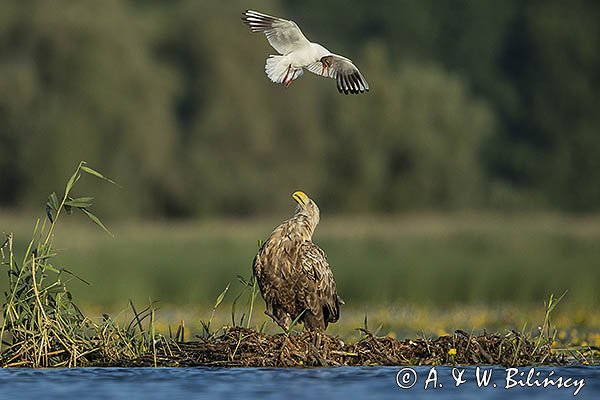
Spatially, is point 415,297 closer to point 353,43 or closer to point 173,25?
point 173,25

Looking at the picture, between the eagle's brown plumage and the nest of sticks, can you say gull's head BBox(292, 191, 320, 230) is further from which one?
the nest of sticks

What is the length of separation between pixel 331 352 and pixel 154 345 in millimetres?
1138

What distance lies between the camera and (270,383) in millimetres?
7914

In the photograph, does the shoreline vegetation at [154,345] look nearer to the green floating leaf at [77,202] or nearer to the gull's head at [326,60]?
the green floating leaf at [77,202]

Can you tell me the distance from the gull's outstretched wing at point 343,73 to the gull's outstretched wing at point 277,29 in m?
0.21

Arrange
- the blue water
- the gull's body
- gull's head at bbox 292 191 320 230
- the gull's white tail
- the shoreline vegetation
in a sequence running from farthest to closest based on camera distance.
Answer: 1. the gull's body
2. the gull's white tail
3. gull's head at bbox 292 191 320 230
4. the shoreline vegetation
5. the blue water

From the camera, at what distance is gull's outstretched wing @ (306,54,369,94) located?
9602 mm

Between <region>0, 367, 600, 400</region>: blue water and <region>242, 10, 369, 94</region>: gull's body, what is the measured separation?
2270mm

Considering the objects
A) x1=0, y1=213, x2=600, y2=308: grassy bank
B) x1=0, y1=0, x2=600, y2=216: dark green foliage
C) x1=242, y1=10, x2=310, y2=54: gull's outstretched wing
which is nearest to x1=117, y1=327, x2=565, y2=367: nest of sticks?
x1=242, y1=10, x2=310, y2=54: gull's outstretched wing

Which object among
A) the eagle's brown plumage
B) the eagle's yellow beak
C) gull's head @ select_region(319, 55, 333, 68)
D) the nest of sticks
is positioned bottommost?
the nest of sticks

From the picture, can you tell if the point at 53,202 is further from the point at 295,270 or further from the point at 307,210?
the point at 307,210

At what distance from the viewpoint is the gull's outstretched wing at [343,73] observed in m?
9.60

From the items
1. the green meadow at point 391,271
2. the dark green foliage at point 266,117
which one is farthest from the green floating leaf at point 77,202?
the dark green foliage at point 266,117

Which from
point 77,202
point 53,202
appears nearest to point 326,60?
point 77,202
